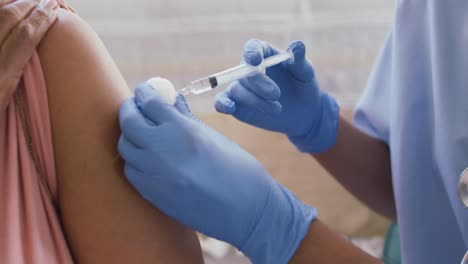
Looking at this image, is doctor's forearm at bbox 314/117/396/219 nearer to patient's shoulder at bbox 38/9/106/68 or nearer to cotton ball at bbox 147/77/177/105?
cotton ball at bbox 147/77/177/105

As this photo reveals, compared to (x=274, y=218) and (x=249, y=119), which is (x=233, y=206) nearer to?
(x=274, y=218)

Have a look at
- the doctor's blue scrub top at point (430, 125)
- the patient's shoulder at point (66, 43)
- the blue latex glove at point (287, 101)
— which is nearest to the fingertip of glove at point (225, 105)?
the blue latex glove at point (287, 101)

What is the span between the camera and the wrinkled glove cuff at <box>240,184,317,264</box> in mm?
919

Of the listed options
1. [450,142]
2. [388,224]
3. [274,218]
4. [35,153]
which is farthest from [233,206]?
[388,224]

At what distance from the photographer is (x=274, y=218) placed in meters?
0.93

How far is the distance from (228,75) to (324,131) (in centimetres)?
40

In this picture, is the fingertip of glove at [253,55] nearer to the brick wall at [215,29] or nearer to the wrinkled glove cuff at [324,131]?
the wrinkled glove cuff at [324,131]

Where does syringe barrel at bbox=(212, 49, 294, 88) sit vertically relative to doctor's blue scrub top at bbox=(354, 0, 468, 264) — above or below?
above

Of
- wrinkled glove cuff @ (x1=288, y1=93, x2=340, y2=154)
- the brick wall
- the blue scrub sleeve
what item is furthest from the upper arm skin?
the brick wall

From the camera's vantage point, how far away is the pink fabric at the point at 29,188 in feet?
2.45

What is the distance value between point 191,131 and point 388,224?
1.15 metres

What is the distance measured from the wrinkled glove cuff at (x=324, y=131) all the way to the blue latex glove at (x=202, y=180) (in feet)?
1.15

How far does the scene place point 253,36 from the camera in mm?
1771

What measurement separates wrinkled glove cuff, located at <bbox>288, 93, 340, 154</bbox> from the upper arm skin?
57 cm
